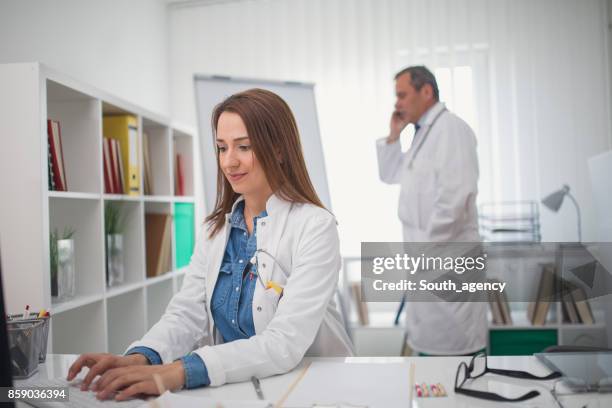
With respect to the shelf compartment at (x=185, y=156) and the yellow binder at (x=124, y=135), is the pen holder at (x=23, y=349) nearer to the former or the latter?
the yellow binder at (x=124, y=135)

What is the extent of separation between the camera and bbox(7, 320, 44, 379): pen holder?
3.16ft

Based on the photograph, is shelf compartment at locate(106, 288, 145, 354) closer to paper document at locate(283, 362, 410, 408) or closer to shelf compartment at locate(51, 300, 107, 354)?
shelf compartment at locate(51, 300, 107, 354)

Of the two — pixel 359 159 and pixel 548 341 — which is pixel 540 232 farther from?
pixel 359 159

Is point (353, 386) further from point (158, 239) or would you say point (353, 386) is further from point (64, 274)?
point (158, 239)

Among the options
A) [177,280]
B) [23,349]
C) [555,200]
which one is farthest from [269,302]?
[555,200]

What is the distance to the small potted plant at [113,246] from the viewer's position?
81.7 inches

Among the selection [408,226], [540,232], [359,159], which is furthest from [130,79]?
[540,232]

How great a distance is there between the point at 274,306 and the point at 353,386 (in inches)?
12.8

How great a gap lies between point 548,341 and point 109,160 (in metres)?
2.43

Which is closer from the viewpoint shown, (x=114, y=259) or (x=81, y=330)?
(x=81, y=330)

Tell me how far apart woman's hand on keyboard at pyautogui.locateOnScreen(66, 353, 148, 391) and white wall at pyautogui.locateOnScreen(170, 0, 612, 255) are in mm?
2607

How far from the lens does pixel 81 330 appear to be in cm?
191

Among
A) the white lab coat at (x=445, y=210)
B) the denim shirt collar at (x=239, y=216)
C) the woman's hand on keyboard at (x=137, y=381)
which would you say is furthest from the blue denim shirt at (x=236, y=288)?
the white lab coat at (x=445, y=210)

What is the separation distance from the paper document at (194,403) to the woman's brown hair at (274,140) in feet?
1.78
